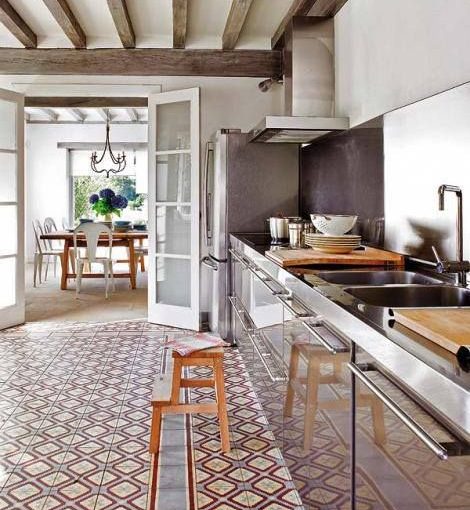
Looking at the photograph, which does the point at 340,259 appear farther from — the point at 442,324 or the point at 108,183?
the point at 108,183

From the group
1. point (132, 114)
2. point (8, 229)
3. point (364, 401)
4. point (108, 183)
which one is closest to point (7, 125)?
point (8, 229)

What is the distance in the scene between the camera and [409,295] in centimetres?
197

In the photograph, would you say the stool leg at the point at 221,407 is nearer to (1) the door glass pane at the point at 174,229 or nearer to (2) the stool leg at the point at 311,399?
(2) the stool leg at the point at 311,399

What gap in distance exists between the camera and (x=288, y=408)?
219 centimetres

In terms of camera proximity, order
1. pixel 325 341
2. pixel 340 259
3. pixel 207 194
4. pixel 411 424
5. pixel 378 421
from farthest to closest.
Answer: pixel 207 194 → pixel 340 259 → pixel 325 341 → pixel 378 421 → pixel 411 424

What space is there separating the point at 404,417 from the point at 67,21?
4.40m

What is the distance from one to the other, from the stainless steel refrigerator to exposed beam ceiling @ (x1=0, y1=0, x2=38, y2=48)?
1.80 meters

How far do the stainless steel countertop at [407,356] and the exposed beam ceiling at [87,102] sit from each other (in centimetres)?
623

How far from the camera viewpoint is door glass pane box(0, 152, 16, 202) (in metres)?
5.37

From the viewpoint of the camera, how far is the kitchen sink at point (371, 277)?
2.32 metres

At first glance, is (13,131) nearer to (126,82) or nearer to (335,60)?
(126,82)

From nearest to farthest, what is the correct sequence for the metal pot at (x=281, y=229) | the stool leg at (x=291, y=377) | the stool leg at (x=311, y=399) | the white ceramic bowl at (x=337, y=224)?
1. the stool leg at (x=311, y=399)
2. the stool leg at (x=291, y=377)
3. the white ceramic bowl at (x=337, y=224)
4. the metal pot at (x=281, y=229)

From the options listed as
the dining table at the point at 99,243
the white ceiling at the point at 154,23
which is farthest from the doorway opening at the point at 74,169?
the white ceiling at the point at 154,23

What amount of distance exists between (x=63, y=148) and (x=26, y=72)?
592cm
